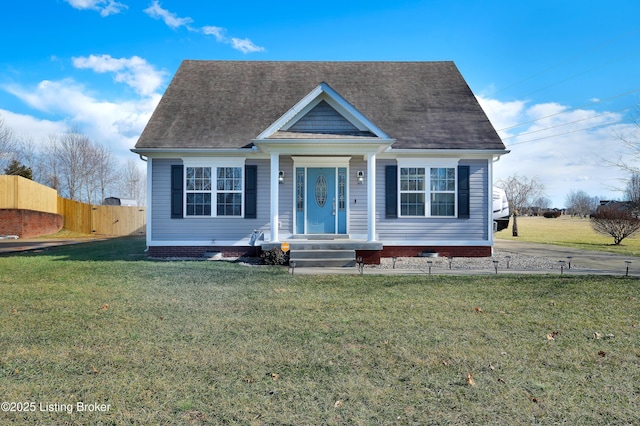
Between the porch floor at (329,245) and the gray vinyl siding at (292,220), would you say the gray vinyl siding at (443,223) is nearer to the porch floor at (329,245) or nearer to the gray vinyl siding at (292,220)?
the gray vinyl siding at (292,220)

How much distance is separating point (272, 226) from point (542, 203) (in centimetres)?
9803

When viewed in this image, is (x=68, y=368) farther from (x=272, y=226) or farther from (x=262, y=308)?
(x=272, y=226)

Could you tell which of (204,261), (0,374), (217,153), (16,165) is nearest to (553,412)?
(0,374)

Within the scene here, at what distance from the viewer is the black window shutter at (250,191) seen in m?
13.4

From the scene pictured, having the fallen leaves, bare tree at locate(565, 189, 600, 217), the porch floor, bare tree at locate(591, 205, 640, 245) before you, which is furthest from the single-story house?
bare tree at locate(565, 189, 600, 217)

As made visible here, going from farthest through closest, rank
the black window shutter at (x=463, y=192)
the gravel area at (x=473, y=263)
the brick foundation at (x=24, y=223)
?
the brick foundation at (x=24, y=223)
the black window shutter at (x=463, y=192)
the gravel area at (x=473, y=263)

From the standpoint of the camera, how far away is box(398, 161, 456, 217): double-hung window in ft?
44.7

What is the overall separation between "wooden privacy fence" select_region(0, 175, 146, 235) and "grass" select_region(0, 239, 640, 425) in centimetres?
2234

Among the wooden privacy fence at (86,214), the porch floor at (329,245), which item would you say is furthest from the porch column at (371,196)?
the wooden privacy fence at (86,214)

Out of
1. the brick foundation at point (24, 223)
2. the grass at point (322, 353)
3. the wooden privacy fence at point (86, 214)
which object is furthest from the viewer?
the wooden privacy fence at point (86, 214)

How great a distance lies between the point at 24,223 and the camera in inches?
1005

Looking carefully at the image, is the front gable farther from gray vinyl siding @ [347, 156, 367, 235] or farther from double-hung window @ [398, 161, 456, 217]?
double-hung window @ [398, 161, 456, 217]

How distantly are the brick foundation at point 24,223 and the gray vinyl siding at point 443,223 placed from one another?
75.6 feet

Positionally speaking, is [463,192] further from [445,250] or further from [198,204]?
[198,204]
